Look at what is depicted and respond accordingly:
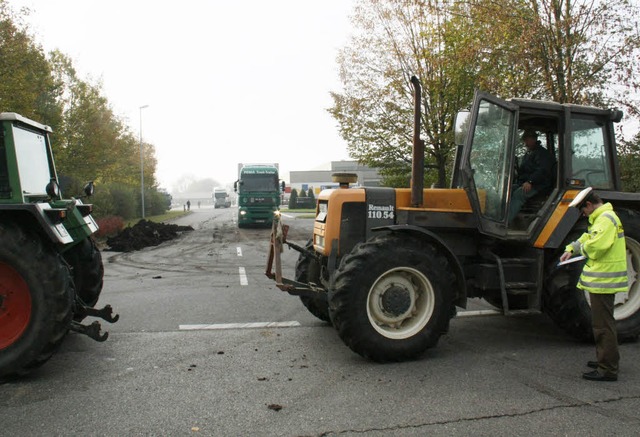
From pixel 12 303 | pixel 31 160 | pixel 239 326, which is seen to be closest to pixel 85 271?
pixel 31 160

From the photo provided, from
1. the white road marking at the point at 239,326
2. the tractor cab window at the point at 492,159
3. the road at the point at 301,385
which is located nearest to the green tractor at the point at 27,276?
the road at the point at 301,385

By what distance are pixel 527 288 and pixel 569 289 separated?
0.44 meters

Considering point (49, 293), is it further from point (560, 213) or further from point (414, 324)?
point (560, 213)

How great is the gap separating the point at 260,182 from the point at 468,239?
69.0ft

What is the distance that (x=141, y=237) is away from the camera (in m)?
17.7

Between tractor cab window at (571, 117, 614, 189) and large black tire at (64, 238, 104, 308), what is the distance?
5881 millimetres

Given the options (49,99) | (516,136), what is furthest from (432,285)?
(49,99)

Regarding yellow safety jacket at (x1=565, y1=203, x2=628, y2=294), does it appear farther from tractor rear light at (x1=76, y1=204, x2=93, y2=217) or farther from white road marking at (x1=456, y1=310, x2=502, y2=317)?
tractor rear light at (x1=76, y1=204, x2=93, y2=217)

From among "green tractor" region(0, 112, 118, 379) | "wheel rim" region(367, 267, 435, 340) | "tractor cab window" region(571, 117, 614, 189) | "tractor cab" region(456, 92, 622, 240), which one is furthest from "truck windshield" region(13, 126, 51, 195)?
"tractor cab window" region(571, 117, 614, 189)

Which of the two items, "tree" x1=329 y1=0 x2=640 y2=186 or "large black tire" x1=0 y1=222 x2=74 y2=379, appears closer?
"large black tire" x1=0 y1=222 x2=74 y2=379

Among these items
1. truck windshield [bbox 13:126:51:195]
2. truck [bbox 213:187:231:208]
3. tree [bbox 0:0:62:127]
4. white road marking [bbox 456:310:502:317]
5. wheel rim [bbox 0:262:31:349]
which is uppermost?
tree [bbox 0:0:62:127]

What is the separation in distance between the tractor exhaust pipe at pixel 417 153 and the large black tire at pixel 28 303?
139 inches

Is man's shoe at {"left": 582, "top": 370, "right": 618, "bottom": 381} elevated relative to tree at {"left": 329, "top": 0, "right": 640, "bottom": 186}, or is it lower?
lower

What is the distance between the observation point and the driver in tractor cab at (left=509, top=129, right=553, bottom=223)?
621 centimetres
